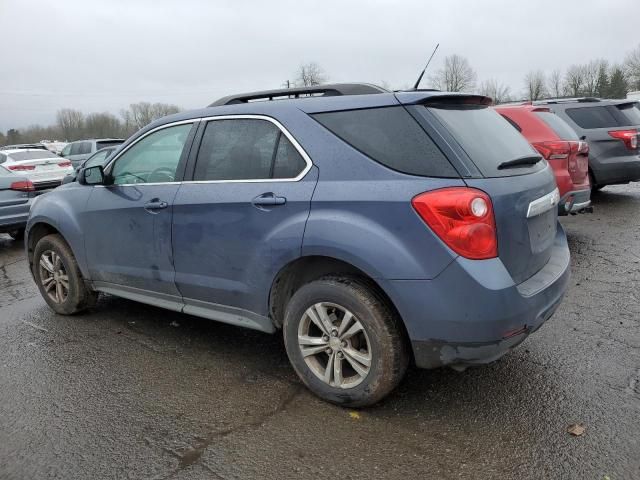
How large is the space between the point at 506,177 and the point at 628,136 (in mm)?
6885

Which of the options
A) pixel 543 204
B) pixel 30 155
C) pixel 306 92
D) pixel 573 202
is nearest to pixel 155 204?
pixel 306 92

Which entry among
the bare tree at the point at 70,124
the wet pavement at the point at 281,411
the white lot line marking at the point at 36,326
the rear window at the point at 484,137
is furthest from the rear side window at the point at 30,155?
the bare tree at the point at 70,124

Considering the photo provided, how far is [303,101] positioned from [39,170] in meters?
8.85

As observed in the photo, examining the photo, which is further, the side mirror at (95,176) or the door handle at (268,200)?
the side mirror at (95,176)

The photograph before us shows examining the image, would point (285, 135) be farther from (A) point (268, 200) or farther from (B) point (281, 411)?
(B) point (281, 411)

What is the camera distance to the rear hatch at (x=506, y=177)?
2.60 metres

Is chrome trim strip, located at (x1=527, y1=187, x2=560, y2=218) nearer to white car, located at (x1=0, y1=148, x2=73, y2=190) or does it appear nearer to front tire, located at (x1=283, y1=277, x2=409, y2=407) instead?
front tire, located at (x1=283, y1=277, x2=409, y2=407)

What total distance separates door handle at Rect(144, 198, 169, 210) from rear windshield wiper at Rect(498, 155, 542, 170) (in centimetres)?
223

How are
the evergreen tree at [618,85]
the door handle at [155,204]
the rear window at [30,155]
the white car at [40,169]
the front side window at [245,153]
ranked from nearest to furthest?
the front side window at [245,153], the door handle at [155,204], the white car at [40,169], the rear window at [30,155], the evergreen tree at [618,85]

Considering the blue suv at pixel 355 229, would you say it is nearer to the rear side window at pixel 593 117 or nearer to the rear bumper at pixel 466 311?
the rear bumper at pixel 466 311

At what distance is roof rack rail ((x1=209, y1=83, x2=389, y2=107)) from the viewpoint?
3.17 metres

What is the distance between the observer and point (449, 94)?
2930 millimetres

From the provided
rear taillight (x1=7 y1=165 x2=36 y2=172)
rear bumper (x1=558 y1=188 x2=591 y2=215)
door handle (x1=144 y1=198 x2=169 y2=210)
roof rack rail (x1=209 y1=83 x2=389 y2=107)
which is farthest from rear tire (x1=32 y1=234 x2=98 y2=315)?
rear taillight (x1=7 y1=165 x2=36 y2=172)

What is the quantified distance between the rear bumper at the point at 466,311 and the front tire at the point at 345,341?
14 centimetres
